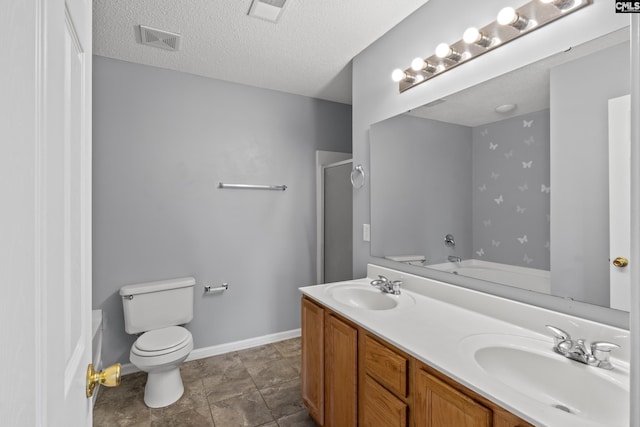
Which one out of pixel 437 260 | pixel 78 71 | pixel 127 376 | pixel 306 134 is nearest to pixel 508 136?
pixel 437 260

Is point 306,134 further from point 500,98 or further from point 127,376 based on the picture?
point 127,376

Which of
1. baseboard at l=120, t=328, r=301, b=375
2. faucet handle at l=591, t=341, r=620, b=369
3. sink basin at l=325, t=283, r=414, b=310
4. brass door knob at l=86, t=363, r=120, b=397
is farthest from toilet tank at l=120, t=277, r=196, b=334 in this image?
faucet handle at l=591, t=341, r=620, b=369

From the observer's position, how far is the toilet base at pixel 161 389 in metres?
2.04

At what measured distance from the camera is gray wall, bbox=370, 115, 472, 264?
165 centimetres

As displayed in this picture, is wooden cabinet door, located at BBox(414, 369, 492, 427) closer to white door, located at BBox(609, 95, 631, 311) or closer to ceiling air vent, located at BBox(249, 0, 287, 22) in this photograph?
white door, located at BBox(609, 95, 631, 311)

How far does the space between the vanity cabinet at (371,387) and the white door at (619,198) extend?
637 mm

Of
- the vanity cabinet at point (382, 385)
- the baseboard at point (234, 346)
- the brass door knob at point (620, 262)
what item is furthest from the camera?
the baseboard at point (234, 346)

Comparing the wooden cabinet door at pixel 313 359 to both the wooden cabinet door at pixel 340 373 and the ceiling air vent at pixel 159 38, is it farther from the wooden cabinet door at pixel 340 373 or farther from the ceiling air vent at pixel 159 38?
the ceiling air vent at pixel 159 38

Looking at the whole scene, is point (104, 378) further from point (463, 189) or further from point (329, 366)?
point (463, 189)

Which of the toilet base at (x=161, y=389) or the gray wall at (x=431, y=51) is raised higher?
the gray wall at (x=431, y=51)

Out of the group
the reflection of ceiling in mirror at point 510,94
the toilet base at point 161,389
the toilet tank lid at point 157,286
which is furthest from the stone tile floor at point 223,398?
the reflection of ceiling in mirror at point 510,94

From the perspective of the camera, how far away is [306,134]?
10.5ft

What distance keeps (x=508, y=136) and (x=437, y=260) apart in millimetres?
735

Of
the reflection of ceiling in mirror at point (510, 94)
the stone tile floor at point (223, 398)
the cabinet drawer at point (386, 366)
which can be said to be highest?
the reflection of ceiling in mirror at point (510, 94)
